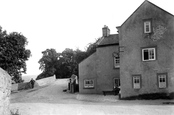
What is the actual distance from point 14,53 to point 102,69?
19220 millimetres

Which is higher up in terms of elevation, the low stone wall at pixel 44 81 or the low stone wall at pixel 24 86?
the low stone wall at pixel 44 81

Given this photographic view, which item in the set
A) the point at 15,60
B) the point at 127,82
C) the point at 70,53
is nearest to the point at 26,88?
the point at 15,60

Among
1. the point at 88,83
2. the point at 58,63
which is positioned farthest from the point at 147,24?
the point at 58,63

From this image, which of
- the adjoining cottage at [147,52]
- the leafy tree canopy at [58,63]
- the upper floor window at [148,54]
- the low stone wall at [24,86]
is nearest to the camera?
the adjoining cottage at [147,52]

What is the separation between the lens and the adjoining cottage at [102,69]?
97.3ft

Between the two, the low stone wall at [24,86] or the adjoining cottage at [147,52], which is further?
the low stone wall at [24,86]

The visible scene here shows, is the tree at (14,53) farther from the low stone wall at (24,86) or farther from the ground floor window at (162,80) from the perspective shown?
the ground floor window at (162,80)

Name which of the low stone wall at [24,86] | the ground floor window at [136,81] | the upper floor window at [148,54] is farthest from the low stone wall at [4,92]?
the low stone wall at [24,86]

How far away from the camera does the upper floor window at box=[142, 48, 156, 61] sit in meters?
24.2

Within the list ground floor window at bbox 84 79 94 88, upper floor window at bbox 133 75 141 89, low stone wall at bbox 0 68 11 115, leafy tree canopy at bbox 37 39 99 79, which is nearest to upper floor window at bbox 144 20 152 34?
upper floor window at bbox 133 75 141 89

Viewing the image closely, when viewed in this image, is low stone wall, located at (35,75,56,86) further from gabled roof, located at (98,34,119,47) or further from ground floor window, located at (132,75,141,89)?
ground floor window, located at (132,75,141,89)

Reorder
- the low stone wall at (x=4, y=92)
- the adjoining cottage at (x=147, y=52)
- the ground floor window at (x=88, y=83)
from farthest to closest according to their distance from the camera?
the ground floor window at (x=88, y=83), the adjoining cottage at (x=147, y=52), the low stone wall at (x=4, y=92)

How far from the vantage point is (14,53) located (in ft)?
134

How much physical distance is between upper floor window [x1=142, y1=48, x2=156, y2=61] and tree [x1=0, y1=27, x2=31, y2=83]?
1008 inches
